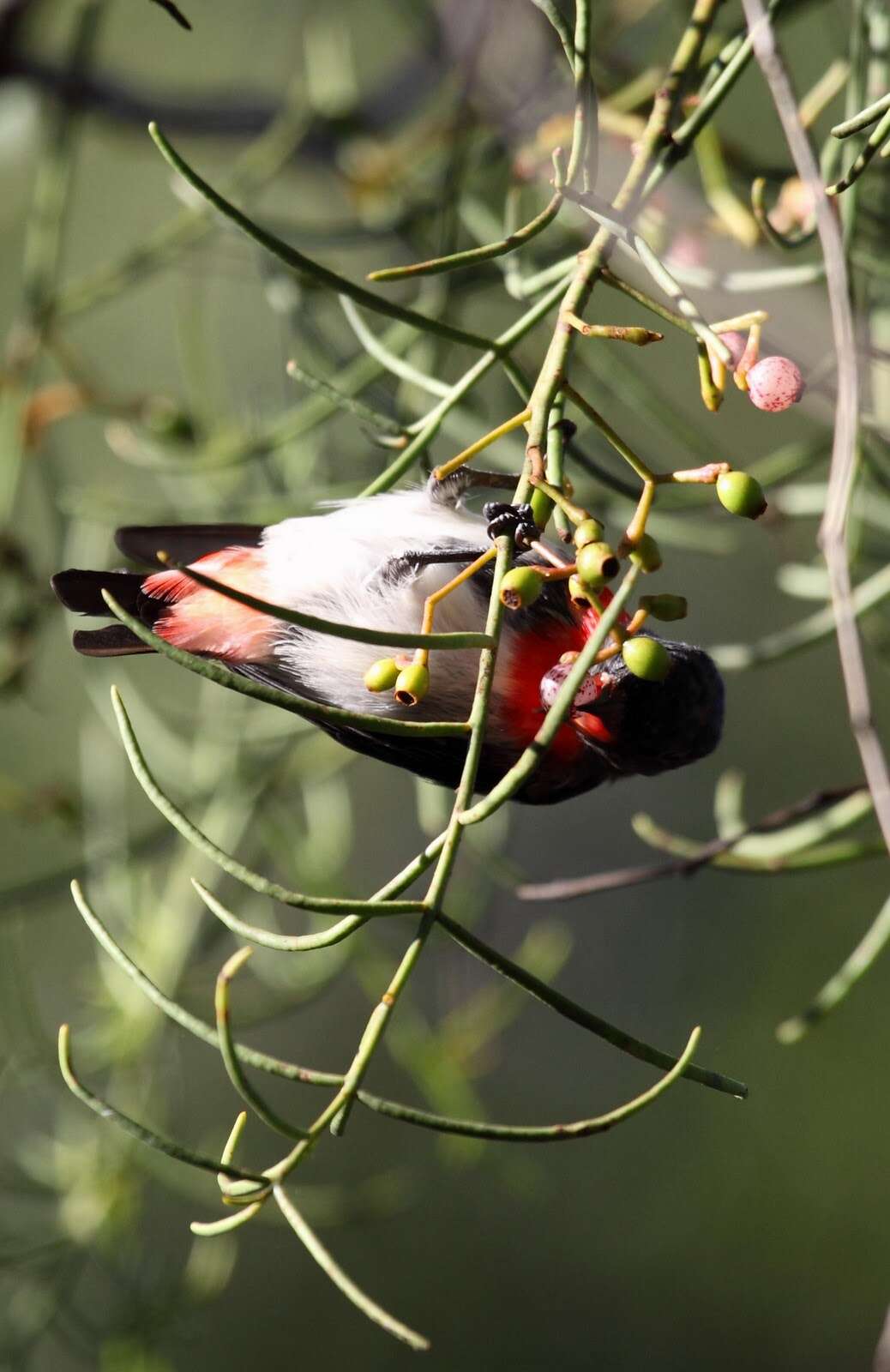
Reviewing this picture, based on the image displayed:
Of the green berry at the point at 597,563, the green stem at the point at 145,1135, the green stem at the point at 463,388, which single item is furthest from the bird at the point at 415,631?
the green stem at the point at 145,1135

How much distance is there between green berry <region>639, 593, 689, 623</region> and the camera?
0.78 m

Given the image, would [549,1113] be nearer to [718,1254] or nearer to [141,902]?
[718,1254]

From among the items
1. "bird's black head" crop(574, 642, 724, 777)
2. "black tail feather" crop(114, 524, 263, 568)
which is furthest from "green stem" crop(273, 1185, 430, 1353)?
"black tail feather" crop(114, 524, 263, 568)

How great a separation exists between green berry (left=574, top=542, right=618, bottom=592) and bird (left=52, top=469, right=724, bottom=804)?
54 cm

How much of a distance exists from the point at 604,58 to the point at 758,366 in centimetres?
128

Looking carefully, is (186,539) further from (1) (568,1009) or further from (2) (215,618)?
(1) (568,1009)

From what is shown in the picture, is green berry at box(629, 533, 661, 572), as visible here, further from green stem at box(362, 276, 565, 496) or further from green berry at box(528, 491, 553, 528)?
green stem at box(362, 276, 565, 496)

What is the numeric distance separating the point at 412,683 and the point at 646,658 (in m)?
0.13

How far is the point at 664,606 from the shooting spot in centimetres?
78

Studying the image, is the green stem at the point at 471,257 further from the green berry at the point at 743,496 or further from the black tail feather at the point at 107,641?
the black tail feather at the point at 107,641

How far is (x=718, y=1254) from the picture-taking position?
4.32 metres

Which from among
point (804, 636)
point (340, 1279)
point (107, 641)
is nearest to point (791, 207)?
point (804, 636)

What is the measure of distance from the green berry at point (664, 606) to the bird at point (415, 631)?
470 millimetres

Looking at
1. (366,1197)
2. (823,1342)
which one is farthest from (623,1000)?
(366,1197)
